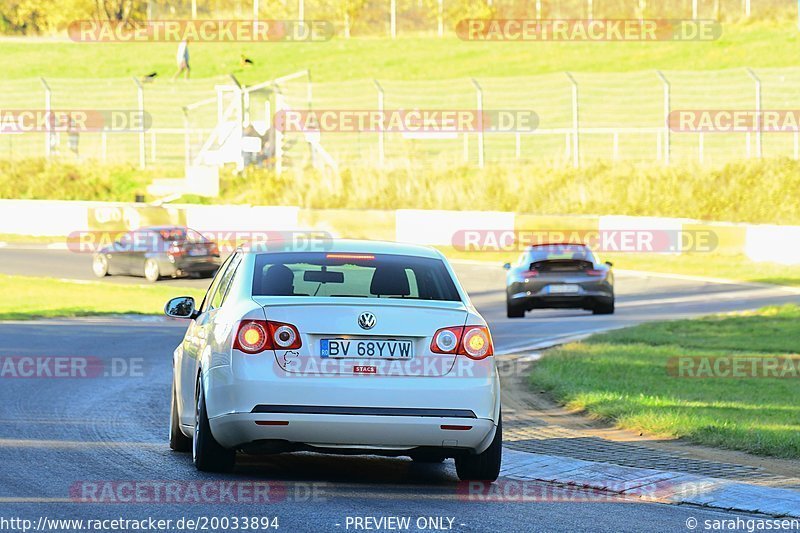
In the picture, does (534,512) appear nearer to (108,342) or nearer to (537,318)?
(108,342)

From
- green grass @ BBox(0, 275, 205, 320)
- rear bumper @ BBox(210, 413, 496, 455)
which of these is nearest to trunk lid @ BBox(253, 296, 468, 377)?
rear bumper @ BBox(210, 413, 496, 455)

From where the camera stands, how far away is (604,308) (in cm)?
2511

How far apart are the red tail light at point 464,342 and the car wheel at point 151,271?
23.6 metres

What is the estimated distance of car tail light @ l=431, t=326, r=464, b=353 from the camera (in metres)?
8.57

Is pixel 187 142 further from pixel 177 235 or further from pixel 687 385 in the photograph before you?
pixel 687 385

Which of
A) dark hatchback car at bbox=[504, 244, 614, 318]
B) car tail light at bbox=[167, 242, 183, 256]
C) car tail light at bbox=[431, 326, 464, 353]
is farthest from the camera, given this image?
car tail light at bbox=[167, 242, 183, 256]

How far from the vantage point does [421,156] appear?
45781 millimetres

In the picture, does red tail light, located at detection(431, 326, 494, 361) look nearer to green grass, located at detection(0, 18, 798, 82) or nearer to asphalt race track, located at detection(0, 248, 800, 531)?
asphalt race track, located at detection(0, 248, 800, 531)

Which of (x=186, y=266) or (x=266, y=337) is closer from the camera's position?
(x=266, y=337)

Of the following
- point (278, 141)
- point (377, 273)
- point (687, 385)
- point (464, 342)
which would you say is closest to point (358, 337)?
point (464, 342)

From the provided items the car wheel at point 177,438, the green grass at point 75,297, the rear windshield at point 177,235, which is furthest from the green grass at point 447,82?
the car wheel at point 177,438

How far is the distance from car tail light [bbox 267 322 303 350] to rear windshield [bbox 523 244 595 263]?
16531 mm

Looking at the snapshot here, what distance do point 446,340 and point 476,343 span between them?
203 millimetres

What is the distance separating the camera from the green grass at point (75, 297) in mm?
24453
